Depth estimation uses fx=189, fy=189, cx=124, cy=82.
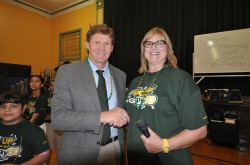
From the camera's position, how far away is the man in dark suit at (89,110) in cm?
121

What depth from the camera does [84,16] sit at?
7.26m

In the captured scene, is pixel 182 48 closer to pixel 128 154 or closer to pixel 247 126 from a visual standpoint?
pixel 247 126

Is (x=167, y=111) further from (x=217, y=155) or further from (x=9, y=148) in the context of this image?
(x=217, y=155)

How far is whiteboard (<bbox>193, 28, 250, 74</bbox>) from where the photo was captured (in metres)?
3.89

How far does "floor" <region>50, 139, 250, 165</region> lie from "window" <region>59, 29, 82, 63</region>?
467 cm

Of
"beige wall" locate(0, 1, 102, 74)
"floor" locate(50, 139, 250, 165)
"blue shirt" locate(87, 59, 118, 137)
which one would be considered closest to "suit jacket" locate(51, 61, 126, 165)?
"blue shirt" locate(87, 59, 118, 137)

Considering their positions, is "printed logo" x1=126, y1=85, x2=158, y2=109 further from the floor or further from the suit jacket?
the floor

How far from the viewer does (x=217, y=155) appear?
3.47m

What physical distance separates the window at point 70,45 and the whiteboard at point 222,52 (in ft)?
15.0

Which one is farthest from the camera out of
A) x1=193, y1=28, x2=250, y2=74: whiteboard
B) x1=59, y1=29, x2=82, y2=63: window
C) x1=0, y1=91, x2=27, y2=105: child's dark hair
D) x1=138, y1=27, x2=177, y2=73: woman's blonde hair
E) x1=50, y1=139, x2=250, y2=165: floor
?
x1=59, y1=29, x2=82, y2=63: window

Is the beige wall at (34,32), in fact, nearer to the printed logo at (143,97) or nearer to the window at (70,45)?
the window at (70,45)

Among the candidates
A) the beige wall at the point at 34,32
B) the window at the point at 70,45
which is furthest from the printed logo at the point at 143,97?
the window at the point at 70,45

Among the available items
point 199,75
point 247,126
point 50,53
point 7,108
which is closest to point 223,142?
point 247,126

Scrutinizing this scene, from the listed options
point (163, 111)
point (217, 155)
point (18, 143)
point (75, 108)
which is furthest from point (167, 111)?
point (217, 155)
